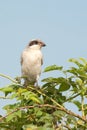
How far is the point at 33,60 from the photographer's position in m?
8.47

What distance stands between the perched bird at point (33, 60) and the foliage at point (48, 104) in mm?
4392

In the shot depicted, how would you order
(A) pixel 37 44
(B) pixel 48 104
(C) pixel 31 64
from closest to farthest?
(B) pixel 48 104 < (C) pixel 31 64 < (A) pixel 37 44

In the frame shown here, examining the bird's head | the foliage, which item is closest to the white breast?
the bird's head

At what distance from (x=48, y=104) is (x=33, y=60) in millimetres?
4805

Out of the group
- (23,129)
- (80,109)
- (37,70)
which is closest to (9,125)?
(23,129)

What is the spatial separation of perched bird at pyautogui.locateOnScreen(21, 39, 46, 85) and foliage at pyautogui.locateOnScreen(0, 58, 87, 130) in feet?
14.4

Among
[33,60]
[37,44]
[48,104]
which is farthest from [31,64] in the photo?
[48,104]

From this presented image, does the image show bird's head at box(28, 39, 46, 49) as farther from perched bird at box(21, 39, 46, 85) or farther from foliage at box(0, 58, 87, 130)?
foliage at box(0, 58, 87, 130)

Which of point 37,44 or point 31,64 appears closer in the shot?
point 31,64

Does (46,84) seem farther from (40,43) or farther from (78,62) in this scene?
(40,43)

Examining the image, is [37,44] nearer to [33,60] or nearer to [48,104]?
[33,60]

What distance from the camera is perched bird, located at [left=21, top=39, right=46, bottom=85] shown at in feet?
27.4

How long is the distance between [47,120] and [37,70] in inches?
204

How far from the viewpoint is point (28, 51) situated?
8688 mm
